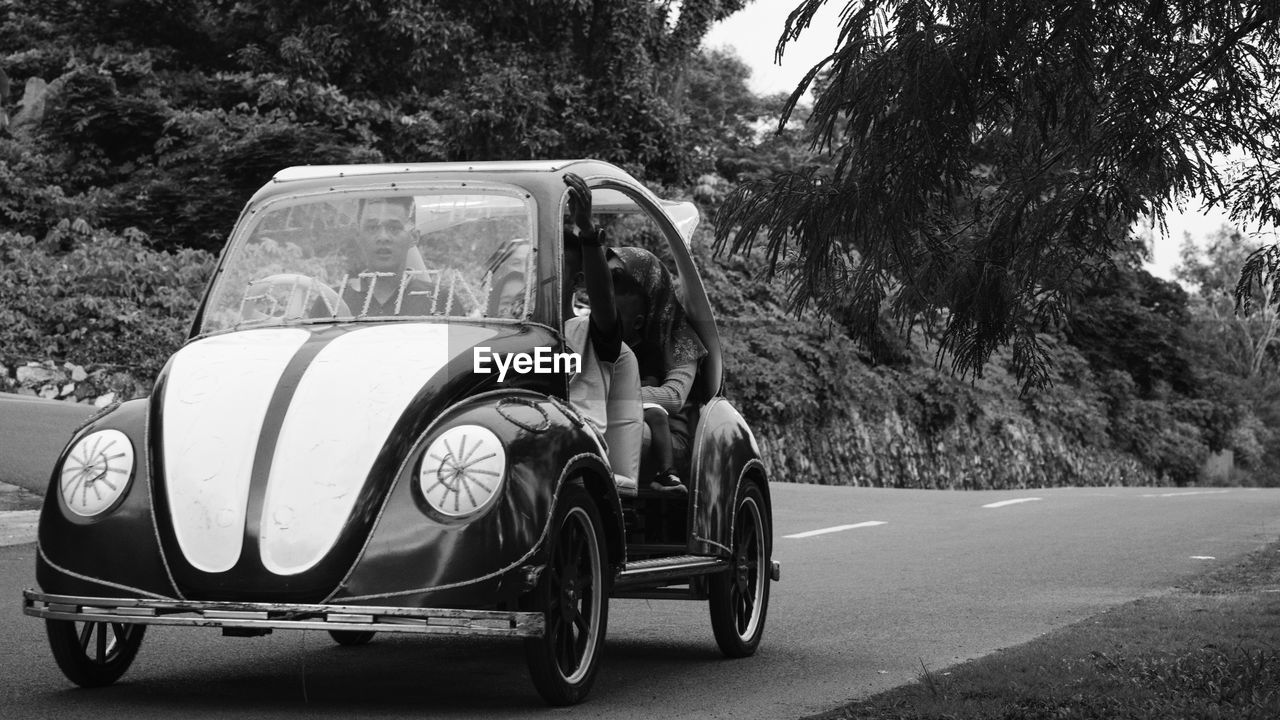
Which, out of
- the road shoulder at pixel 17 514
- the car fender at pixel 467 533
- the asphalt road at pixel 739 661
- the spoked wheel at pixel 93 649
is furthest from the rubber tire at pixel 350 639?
the road shoulder at pixel 17 514

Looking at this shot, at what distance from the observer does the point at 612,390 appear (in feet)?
24.0

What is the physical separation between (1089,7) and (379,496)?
315cm

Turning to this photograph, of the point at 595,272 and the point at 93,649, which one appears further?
the point at 595,272

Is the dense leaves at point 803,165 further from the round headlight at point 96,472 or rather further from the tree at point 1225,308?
the tree at point 1225,308

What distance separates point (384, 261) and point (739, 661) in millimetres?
2524

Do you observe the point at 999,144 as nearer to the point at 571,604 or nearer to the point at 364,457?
the point at 571,604

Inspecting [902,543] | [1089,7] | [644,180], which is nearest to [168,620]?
[1089,7]

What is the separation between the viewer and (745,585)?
328 inches

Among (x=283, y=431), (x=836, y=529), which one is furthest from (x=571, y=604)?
(x=836, y=529)

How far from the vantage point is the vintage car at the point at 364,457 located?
5.68m

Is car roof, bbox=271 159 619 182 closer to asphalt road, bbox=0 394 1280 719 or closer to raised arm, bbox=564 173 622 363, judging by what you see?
raised arm, bbox=564 173 622 363

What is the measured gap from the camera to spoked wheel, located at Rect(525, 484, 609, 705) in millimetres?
5914

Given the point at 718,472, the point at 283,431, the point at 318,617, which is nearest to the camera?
the point at 318,617

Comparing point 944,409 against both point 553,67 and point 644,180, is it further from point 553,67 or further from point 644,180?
point 553,67
